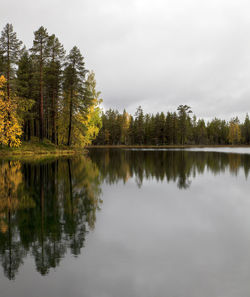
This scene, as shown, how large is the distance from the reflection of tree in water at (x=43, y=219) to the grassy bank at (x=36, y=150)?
22.5 m

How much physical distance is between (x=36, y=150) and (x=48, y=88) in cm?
1257

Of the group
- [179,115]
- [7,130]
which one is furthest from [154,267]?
[179,115]

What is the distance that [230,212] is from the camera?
376 inches

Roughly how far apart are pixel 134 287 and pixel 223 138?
171349 mm

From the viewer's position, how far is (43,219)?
8.24m

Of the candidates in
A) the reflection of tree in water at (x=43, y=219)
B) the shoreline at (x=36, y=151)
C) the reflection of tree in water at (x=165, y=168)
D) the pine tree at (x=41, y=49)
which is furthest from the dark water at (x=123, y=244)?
the pine tree at (x=41, y=49)

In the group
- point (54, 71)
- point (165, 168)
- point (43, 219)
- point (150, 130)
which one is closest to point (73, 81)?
point (54, 71)

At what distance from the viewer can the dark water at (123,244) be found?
4.67m

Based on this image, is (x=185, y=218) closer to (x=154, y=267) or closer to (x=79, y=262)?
(x=154, y=267)

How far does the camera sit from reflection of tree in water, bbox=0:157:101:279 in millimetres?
5828

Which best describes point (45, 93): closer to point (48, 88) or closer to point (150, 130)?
point (48, 88)

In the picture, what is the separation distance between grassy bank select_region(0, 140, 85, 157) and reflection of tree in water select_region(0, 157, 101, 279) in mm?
22480

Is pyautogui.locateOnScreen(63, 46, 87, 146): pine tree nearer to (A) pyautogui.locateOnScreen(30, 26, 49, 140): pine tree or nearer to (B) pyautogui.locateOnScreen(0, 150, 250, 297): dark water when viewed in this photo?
(A) pyautogui.locateOnScreen(30, 26, 49, 140): pine tree

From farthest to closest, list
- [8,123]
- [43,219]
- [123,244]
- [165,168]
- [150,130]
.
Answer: [150,130] < [8,123] < [165,168] < [43,219] < [123,244]
